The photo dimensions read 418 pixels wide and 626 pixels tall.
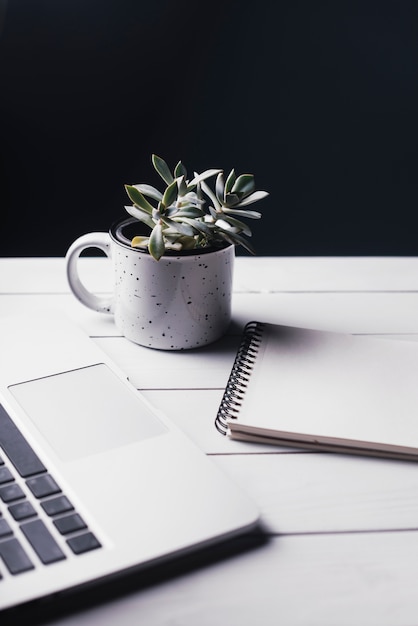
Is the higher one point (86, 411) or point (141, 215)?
point (141, 215)

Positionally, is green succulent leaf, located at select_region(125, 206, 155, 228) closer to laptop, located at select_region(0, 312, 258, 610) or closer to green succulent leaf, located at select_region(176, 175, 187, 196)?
green succulent leaf, located at select_region(176, 175, 187, 196)

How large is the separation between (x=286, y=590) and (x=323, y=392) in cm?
24

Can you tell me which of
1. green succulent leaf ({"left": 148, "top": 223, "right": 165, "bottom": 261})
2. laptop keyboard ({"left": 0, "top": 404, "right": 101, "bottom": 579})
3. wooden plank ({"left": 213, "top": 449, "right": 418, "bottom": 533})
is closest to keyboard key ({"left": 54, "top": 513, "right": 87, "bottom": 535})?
laptop keyboard ({"left": 0, "top": 404, "right": 101, "bottom": 579})

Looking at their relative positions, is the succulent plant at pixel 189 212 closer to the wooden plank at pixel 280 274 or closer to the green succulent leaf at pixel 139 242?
the green succulent leaf at pixel 139 242

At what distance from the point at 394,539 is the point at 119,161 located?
5.60 ft

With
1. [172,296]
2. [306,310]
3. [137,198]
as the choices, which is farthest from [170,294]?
[306,310]

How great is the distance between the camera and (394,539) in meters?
0.52

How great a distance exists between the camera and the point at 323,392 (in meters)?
0.67

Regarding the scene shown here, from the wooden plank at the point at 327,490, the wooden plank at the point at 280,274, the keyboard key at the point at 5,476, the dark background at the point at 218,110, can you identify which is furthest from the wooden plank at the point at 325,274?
the dark background at the point at 218,110

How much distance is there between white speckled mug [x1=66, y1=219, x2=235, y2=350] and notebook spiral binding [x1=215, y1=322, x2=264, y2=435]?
36 millimetres

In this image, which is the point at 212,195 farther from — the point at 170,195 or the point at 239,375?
the point at 239,375

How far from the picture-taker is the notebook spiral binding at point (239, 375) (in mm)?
650

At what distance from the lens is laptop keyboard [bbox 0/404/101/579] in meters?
0.44

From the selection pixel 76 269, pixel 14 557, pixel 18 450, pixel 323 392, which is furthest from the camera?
pixel 76 269
